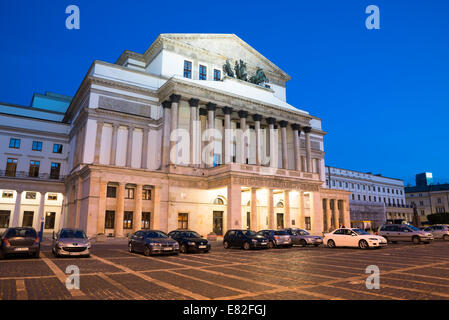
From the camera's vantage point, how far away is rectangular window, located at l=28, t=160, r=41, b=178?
44659mm

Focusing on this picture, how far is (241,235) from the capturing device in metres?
23.3

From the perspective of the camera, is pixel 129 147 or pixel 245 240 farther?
pixel 129 147

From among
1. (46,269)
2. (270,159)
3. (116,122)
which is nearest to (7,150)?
(116,122)

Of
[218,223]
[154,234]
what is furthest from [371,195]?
[154,234]

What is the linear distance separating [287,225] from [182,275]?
89.9 ft

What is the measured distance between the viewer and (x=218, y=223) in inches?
1492

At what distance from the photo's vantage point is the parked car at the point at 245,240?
73.7ft

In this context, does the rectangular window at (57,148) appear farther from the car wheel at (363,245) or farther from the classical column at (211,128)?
→ the car wheel at (363,245)

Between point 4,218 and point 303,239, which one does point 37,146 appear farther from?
point 303,239

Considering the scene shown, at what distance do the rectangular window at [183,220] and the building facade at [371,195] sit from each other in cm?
4679

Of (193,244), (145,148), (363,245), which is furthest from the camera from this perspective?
(145,148)

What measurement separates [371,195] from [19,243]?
85055 mm

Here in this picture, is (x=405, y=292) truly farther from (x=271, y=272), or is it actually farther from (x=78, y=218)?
(x=78, y=218)

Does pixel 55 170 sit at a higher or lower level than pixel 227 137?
lower
